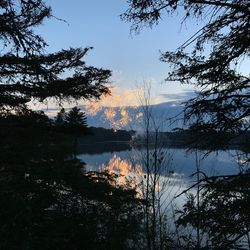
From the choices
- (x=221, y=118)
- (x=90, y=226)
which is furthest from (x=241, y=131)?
(x=90, y=226)

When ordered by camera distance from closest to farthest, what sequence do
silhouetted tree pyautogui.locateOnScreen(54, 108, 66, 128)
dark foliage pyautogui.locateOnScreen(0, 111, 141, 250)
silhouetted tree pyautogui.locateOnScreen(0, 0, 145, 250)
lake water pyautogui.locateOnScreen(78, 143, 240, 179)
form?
silhouetted tree pyautogui.locateOnScreen(0, 0, 145, 250) < dark foliage pyautogui.locateOnScreen(0, 111, 141, 250) < lake water pyautogui.locateOnScreen(78, 143, 240, 179) < silhouetted tree pyautogui.locateOnScreen(54, 108, 66, 128)

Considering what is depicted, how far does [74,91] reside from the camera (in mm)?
17047

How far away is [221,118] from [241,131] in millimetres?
406

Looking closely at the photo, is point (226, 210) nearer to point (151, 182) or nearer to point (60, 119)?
point (151, 182)

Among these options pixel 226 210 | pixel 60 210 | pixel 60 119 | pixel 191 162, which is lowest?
pixel 191 162

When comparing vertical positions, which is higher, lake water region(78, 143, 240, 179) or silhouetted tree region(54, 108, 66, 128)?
silhouetted tree region(54, 108, 66, 128)

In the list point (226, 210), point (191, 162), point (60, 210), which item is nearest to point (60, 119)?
point (60, 210)

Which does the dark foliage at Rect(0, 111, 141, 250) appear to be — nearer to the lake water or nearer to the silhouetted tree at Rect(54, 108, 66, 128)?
the lake water

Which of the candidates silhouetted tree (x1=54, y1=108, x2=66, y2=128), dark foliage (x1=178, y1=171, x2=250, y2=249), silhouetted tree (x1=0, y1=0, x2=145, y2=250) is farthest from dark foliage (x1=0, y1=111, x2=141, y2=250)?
silhouetted tree (x1=54, y1=108, x2=66, y2=128)

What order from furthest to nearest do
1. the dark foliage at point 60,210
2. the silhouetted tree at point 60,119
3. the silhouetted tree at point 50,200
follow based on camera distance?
the silhouetted tree at point 60,119, the dark foliage at point 60,210, the silhouetted tree at point 50,200

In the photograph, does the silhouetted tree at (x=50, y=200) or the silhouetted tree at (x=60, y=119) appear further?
the silhouetted tree at (x=60, y=119)

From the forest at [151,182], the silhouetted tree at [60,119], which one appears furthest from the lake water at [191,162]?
the silhouetted tree at [60,119]

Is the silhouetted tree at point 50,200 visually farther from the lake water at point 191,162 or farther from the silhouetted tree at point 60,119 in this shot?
the silhouetted tree at point 60,119

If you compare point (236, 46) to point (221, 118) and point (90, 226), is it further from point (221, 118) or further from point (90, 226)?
point (90, 226)
